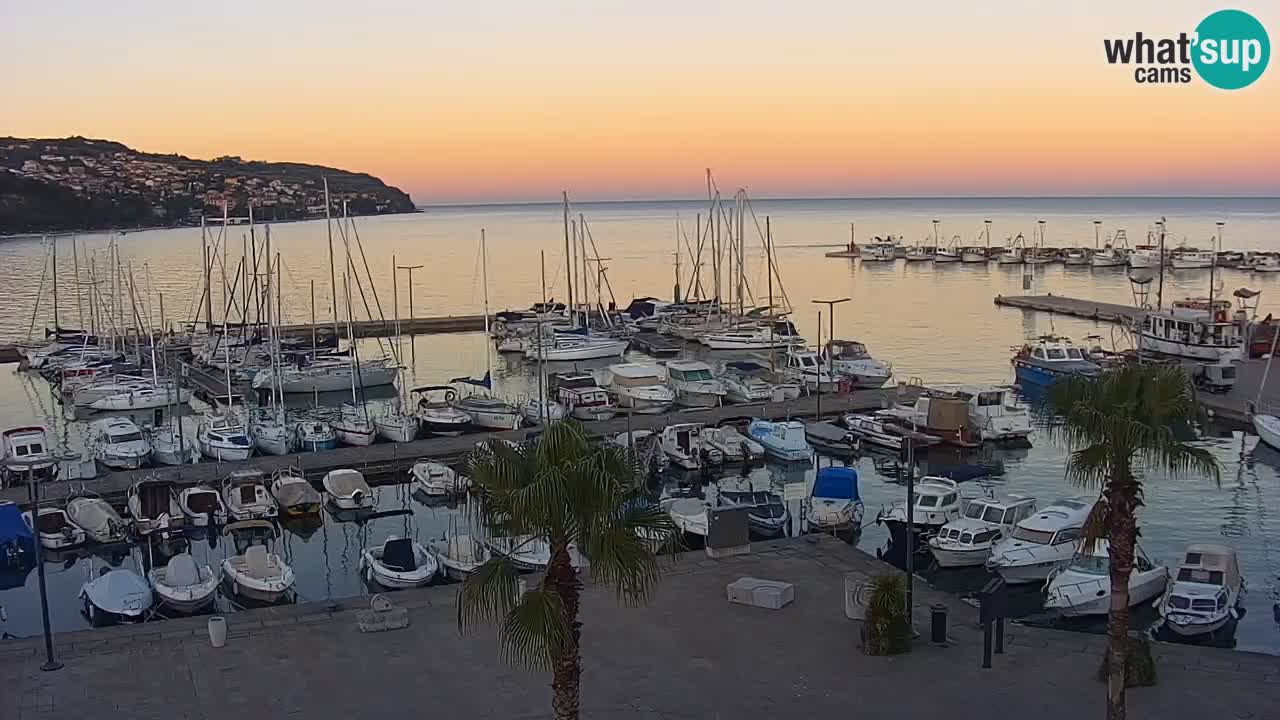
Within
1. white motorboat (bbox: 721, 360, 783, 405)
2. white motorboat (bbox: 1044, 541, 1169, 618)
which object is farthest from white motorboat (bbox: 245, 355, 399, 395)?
white motorboat (bbox: 1044, 541, 1169, 618)

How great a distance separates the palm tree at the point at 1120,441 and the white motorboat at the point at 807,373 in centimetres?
3372

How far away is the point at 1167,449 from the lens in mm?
12805

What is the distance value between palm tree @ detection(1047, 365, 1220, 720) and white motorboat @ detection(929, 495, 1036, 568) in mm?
11468

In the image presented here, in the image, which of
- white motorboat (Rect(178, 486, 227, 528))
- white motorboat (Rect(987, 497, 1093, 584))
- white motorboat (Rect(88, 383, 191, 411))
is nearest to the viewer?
white motorboat (Rect(987, 497, 1093, 584))

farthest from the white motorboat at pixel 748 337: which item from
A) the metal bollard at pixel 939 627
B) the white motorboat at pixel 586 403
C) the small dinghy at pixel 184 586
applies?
the metal bollard at pixel 939 627

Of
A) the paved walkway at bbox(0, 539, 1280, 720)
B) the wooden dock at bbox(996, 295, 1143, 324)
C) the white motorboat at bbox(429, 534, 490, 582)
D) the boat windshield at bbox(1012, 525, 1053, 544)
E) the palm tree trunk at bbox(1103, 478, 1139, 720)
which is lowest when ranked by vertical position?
the white motorboat at bbox(429, 534, 490, 582)

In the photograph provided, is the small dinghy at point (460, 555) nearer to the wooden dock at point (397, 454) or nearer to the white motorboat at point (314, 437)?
the wooden dock at point (397, 454)

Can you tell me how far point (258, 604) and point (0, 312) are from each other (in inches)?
3196

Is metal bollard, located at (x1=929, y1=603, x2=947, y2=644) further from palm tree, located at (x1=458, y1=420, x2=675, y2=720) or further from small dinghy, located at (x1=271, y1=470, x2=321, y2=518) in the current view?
small dinghy, located at (x1=271, y1=470, x2=321, y2=518)

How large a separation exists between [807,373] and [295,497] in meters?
24.1

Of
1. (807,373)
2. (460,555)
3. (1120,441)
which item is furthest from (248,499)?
(807,373)

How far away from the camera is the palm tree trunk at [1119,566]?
1316cm

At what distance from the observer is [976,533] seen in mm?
25219

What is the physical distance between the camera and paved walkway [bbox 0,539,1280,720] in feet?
50.1
